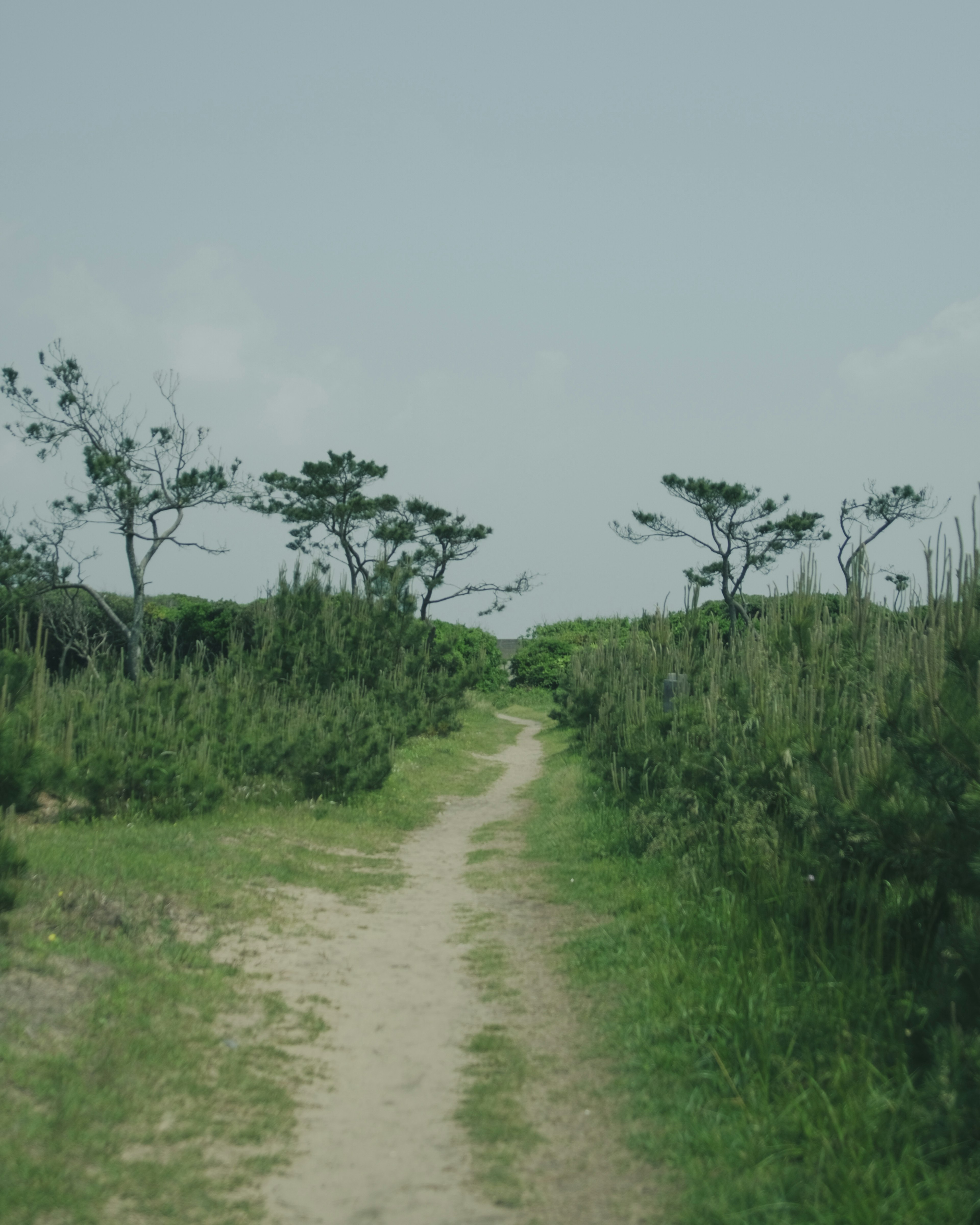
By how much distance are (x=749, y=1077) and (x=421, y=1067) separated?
1701 mm

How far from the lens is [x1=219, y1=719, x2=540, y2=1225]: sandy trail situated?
389cm

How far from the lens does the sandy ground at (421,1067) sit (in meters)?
3.86

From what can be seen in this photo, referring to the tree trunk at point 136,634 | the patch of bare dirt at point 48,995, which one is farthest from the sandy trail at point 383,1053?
the tree trunk at point 136,634

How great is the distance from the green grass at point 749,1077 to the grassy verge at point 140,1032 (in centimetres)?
167

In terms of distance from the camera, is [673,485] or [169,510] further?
[673,485]

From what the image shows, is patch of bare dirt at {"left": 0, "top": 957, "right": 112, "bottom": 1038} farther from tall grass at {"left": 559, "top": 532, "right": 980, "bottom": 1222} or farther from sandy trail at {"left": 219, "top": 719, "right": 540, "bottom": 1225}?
tall grass at {"left": 559, "top": 532, "right": 980, "bottom": 1222}

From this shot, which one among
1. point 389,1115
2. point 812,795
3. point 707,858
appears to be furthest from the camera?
point 707,858

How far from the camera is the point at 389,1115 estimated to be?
4.70 m

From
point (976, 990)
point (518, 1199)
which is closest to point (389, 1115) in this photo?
point (518, 1199)

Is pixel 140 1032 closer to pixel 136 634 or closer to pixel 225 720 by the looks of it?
pixel 225 720

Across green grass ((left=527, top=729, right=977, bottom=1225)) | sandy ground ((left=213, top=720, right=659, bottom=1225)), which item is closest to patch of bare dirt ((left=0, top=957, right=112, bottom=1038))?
sandy ground ((left=213, top=720, right=659, bottom=1225))

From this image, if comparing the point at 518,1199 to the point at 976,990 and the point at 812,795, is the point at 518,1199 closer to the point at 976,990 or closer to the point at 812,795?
the point at 976,990

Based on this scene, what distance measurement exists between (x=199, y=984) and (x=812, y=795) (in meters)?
3.75

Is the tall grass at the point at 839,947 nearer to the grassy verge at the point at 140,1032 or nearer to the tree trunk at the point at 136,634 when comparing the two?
the grassy verge at the point at 140,1032
